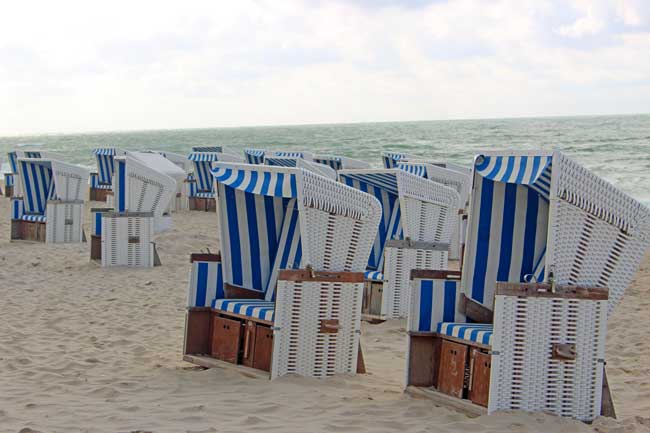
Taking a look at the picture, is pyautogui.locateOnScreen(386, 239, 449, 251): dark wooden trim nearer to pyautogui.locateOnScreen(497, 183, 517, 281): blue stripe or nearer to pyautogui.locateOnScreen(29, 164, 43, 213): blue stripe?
pyautogui.locateOnScreen(497, 183, 517, 281): blue stripe

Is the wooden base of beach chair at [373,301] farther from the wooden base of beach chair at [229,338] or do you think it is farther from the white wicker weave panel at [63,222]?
the white wicker weave panel at [63,222]

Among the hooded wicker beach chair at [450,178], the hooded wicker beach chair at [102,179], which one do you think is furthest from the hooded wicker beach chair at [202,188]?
the hooded wicker beach chair at [450,178]

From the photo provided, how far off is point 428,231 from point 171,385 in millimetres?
3200

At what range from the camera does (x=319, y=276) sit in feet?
15.6

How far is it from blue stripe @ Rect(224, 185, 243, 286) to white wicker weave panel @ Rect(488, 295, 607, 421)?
1972 millimetres

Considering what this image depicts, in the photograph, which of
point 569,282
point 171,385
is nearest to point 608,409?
point 569,282

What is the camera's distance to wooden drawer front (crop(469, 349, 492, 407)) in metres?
4.14

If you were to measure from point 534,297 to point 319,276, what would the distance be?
1.21m

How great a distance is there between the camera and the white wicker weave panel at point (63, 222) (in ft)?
38.8

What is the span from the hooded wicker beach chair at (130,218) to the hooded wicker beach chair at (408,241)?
3108 millimetres

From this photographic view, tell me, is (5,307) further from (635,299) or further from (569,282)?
(635,299)

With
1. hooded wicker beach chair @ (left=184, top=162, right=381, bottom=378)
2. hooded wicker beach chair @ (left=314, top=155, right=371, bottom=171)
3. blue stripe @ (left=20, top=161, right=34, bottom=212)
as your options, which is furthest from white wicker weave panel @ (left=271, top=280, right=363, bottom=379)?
hooded wicker beach chair @ (left=314, top=155, right=371, bottom=171)

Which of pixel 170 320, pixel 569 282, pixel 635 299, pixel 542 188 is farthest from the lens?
pixel 635 299

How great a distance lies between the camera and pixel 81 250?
11242 mm
